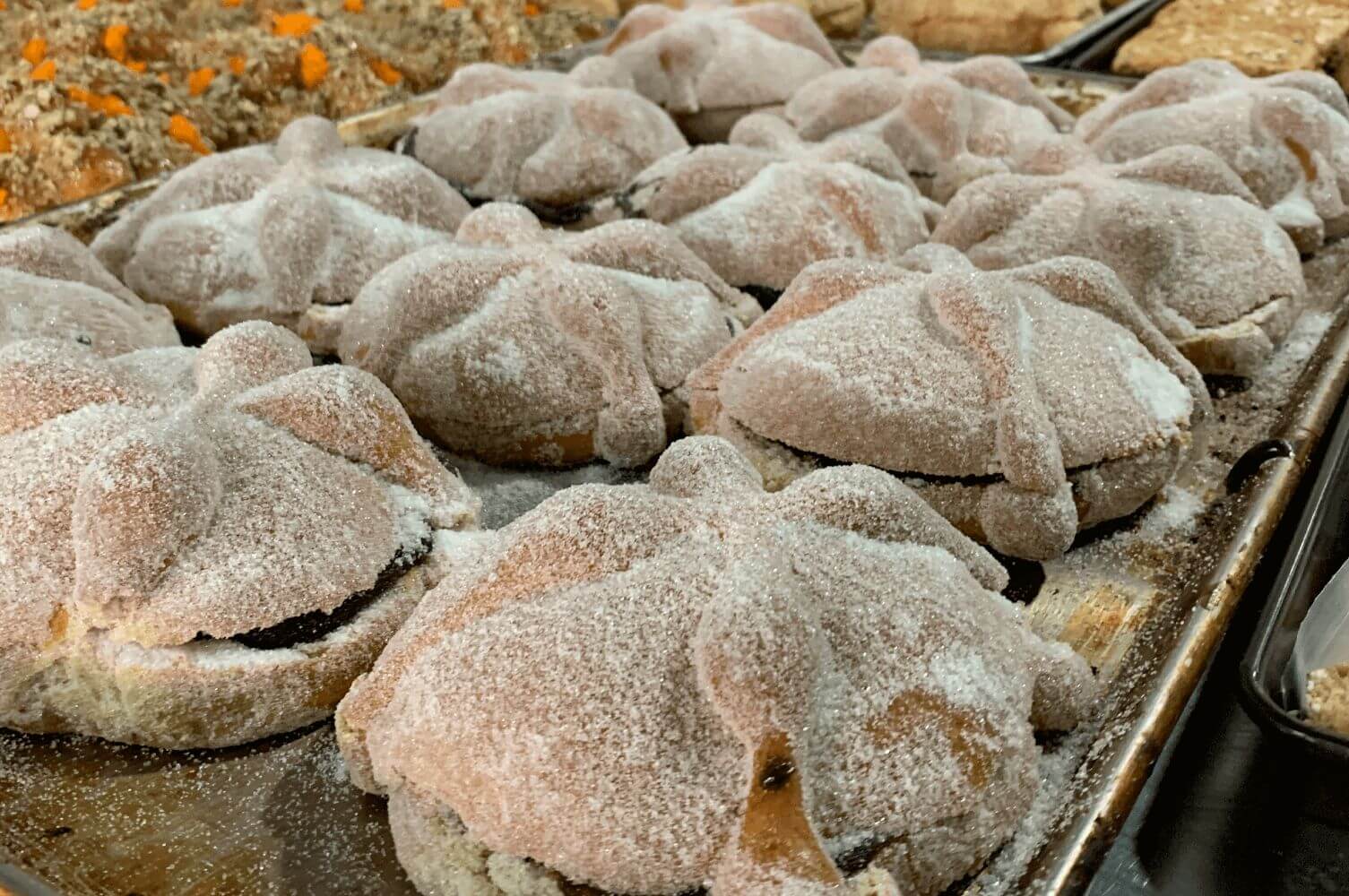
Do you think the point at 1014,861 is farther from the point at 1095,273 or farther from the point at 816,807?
the point at 1095,273

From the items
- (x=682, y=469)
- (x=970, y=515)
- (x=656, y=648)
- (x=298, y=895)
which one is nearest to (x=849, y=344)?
(x=970, y=515)

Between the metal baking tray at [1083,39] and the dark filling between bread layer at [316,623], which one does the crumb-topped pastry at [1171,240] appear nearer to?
the dark filling between bread layer at [316,623]

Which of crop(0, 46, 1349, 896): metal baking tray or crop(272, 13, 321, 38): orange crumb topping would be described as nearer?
crop(0, 46, 1349, 896): metal baking tray

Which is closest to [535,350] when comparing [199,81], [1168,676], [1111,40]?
[1168,676]

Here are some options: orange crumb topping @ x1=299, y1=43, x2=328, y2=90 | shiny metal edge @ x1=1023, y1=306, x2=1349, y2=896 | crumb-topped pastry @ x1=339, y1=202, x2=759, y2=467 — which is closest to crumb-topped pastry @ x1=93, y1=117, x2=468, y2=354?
crumb-topped pastry @ x1=339, y1=202, x2=759, y2=467

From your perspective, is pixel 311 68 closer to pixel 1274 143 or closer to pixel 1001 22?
pixel 1001 22

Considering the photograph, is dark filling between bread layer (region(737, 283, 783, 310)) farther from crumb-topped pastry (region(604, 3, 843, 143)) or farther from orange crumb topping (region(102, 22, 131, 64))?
orange crumb topping (region(102, 22, 131, 64))
